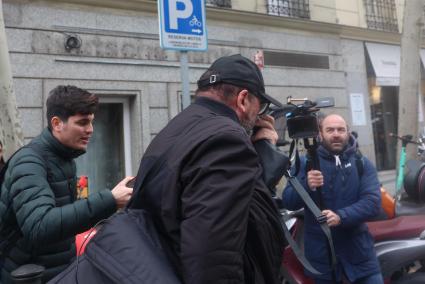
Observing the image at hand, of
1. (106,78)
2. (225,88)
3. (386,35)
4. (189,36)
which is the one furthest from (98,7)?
(386,35)

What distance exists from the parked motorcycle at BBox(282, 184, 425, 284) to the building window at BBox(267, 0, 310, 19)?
23.7ft

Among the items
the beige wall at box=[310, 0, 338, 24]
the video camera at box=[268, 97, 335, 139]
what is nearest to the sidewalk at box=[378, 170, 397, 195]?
the beige wall at box=[310, 0, 338, 24]

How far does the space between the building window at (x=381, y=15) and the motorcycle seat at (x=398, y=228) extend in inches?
372

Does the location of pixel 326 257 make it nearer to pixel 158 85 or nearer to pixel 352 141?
pixel 352 141

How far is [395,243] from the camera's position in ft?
12.0

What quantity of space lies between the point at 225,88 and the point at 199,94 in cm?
12

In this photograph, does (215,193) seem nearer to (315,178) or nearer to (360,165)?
(315,178)

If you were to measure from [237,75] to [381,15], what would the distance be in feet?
40.2

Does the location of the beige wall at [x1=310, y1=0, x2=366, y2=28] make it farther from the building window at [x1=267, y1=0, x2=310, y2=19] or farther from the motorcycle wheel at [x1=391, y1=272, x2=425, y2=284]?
the motorcycle wheel at [x1=391, y1=272, x2=425, y2=284]

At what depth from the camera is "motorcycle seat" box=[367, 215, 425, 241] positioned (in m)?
3.77

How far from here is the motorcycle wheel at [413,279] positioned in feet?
11.5

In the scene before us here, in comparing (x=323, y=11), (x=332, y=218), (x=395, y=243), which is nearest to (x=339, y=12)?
(x=323, y=11)

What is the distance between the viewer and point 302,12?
35.8 ft

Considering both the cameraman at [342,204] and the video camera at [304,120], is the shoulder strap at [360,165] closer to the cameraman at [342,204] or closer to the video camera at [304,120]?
the cameraman at [342,204]
